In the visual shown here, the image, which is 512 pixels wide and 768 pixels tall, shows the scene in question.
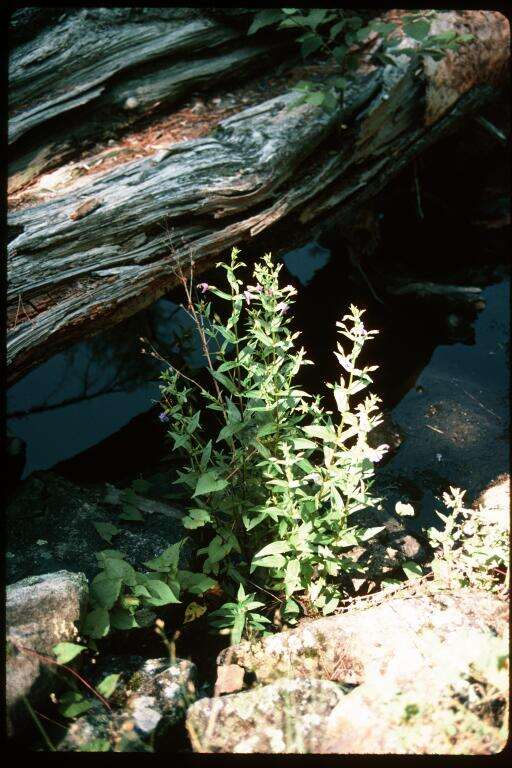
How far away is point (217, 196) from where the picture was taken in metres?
3.84

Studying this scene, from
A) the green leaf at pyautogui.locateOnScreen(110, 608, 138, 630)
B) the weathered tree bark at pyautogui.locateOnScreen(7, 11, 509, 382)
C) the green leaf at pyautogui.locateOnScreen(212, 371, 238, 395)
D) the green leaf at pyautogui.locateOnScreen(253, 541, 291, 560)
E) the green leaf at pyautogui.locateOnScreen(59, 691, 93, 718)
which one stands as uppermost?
the weathered tree bark at pyautogui.locateOnScreen(7, 11, 509, 382)

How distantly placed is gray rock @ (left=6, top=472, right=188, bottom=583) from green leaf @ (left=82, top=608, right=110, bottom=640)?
1.64ft

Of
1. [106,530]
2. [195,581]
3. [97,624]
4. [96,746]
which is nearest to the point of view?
[96,746]

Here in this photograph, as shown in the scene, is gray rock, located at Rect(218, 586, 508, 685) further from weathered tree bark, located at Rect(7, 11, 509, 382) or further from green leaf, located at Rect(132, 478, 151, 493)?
weathered tree bark, located at Rect(7, 11, 509, 382)

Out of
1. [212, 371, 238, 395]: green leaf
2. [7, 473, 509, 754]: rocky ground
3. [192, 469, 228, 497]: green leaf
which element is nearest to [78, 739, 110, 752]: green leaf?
[7, 473, 509, 754]: rocky ground

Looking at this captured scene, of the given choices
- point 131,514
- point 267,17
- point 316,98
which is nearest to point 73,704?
point 131,514

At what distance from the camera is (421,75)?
4.60 meters

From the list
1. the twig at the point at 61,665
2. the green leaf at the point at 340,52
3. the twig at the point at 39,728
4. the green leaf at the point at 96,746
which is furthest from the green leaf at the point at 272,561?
the green leaf at the point at 340,52

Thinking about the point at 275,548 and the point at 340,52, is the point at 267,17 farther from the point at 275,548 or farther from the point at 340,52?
the point at 275,548

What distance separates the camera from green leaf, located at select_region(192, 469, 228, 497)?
2762 millimetres

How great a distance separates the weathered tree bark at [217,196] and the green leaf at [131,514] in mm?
1014

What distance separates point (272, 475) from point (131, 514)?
3.48ft

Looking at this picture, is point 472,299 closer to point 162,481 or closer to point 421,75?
point 421,75

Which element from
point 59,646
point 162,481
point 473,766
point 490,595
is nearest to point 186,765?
point 59,646
